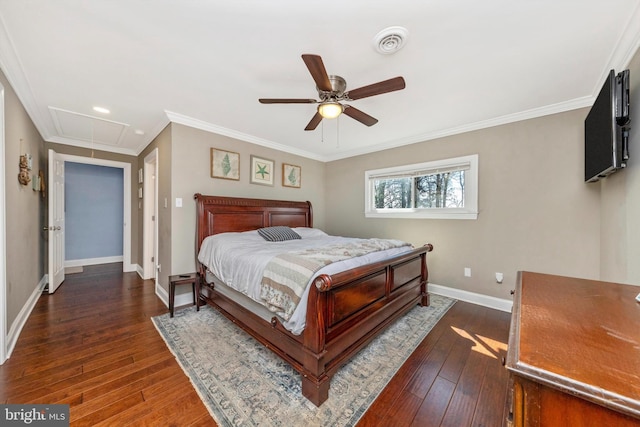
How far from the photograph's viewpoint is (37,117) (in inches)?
118

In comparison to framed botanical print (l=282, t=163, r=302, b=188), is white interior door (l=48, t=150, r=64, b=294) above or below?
below

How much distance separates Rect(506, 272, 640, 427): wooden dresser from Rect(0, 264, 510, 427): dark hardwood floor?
107 cm

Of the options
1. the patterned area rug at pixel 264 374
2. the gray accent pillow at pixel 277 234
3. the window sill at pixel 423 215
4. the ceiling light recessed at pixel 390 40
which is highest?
the ceiling light recessed at pixel 390 40

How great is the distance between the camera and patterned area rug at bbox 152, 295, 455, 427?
1.45m

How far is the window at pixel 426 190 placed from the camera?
3265mm

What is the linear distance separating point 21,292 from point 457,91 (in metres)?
4.87

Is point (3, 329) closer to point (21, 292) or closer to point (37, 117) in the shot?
point (21, 292)

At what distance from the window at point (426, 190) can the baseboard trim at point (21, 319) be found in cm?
432

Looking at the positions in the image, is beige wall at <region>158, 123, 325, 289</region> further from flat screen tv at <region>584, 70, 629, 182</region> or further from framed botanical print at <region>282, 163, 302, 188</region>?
flat screen tv at <region>584, 70, 629, 182</region>

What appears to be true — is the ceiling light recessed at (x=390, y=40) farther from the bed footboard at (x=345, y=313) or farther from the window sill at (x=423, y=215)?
the window sill at (x=423, y=215)

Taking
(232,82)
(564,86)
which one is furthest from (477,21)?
(232,82)

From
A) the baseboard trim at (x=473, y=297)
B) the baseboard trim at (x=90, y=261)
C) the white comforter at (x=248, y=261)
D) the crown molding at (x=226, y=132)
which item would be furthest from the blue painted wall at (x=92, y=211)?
the baseboard trim at (x=473, y=297)

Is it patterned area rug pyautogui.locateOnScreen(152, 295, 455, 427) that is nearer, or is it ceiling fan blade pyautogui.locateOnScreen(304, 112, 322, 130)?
patterned area rug pyautogui.locateOnScreen(152, 295, 455, 427)

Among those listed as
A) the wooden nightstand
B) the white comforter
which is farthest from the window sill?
the wooden nightstand
